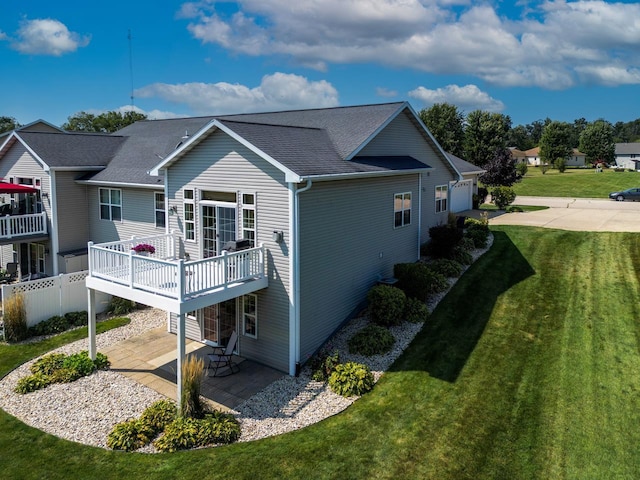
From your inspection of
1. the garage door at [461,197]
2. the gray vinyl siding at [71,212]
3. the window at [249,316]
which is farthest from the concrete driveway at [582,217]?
the gray vinyl siding at [71,212]

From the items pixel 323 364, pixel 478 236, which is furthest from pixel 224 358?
pixel 478 236

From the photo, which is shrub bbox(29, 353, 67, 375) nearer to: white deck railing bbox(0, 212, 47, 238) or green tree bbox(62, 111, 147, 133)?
white deck railing bbox(0, 212, 47, 238)

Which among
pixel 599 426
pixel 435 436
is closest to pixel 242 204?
pixel 435 436

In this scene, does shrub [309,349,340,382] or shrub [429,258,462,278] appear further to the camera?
shrub [429,258,462,278]

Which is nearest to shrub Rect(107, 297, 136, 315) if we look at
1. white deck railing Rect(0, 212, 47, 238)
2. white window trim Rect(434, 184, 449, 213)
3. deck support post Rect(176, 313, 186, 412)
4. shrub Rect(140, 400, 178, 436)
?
white deck railing Rect(0, 212, 47, 238)

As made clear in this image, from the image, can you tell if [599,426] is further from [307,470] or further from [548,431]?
[307,470]

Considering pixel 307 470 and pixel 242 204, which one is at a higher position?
pixel 242 204

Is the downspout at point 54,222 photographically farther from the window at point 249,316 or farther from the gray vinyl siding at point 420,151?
the gray vinyl siding at point 420,151
